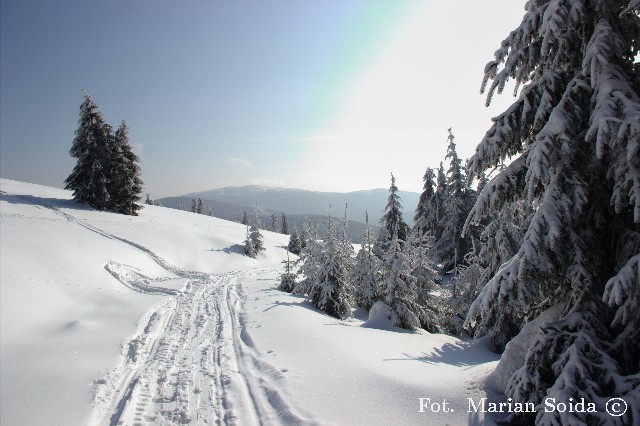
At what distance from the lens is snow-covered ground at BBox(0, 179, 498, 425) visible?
664 centimetres

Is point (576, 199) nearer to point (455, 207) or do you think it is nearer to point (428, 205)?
point (455, 207)

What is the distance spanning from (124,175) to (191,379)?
39.0 metres

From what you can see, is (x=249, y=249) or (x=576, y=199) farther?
(x=249, y=249)

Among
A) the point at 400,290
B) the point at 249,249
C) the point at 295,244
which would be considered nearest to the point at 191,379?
the point at 400,290

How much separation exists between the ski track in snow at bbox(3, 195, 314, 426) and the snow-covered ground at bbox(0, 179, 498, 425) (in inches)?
1.4

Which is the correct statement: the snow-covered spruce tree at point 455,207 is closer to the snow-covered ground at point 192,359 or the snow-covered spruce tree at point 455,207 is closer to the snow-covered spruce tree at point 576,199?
the snow-covered ground at point 192,359

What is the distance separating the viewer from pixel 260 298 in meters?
18.7

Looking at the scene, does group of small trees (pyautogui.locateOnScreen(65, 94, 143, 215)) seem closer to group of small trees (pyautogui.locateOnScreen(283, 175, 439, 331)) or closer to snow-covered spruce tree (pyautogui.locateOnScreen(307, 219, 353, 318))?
group of small trees (pyautogui.locateOnScreen(283, 175, 439, 331))

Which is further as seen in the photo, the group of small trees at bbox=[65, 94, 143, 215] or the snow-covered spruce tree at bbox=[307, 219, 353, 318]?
the group of small trees at bbox=[65, 94, 143, 215]

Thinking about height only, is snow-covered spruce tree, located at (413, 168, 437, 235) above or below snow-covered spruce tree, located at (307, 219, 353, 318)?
above

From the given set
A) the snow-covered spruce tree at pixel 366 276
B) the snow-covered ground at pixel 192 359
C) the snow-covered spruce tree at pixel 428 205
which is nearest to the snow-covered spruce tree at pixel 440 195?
the snow-covered spruce tree at pixel 428 205

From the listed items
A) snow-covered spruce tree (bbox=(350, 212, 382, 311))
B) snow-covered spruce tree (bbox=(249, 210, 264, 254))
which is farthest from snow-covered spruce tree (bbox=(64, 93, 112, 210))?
snow-covered spruce tree (bbox=(350, 212, 382, 311))

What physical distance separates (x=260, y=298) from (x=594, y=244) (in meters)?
16.2

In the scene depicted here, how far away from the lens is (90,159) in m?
38.2
